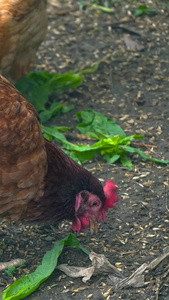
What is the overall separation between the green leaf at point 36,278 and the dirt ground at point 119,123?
70mm

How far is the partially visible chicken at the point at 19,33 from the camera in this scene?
409 centimetres

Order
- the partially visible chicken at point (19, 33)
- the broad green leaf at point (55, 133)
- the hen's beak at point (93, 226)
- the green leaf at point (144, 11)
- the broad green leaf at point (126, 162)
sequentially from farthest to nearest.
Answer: the green leaf at point (144, 11) → the broad green leaf at point (55, 133) → the broad green leaf at point (126, 162) → the partially visible chicken at point (19, 33) → the hen's beak at point (93, 226)

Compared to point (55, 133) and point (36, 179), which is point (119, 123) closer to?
point (55, 133)

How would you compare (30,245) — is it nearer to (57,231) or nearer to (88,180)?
(57,231)

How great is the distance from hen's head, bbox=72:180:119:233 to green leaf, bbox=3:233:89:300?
Result: 0.52ft

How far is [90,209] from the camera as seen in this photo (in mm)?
3414

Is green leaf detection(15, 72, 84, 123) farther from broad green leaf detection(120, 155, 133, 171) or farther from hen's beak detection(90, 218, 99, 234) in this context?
hen's beak detection(90, 218, 99, 234)

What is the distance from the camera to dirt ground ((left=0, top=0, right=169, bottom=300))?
3322 millimetres

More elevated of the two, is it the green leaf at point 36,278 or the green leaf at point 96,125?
the green leaf at point 36,278

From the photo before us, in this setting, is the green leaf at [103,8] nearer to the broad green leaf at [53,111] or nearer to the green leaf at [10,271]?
the broad green leaf at [53,111]

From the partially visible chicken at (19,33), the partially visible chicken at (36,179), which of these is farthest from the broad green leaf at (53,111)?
the partially visible chicken at (36,179)

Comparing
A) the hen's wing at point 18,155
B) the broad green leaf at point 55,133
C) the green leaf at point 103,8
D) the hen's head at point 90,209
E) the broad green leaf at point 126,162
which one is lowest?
the broad green leaf at point 126,162

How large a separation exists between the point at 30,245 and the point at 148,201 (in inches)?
37.4

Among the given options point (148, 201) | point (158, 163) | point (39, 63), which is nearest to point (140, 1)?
point (39, 63)
